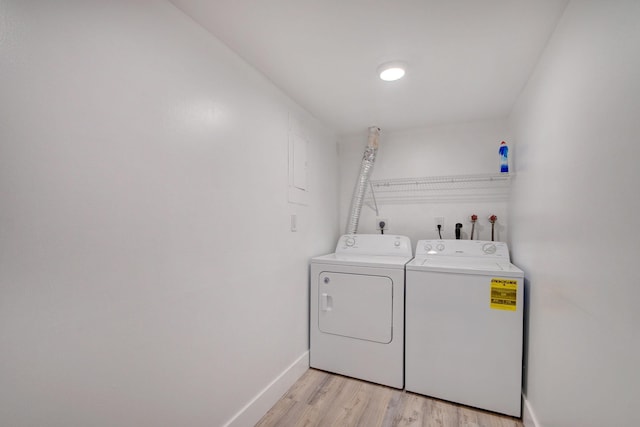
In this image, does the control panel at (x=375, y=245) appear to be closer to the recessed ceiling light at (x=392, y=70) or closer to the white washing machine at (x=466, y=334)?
the white washing machine at (x=466, y=334)

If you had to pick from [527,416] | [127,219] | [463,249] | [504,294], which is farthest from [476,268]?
[127,219]

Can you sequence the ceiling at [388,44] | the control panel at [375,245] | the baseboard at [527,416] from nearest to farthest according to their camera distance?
the ceiling at [388,44]
the baseboard at [527,416]
the control panel at [375,245]

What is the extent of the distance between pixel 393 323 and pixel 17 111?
212cm

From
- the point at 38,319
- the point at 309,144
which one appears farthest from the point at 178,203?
the point at 309,144

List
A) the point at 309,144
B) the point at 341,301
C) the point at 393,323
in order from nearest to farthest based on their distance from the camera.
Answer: the point at 393,323 → the point at 341,301 → the point at 309,144

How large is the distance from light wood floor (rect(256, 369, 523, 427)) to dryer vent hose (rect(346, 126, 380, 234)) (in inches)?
54.4

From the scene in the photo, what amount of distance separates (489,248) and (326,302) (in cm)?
138

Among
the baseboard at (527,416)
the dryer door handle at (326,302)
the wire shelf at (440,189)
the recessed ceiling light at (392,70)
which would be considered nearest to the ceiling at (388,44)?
the recessed ceiling light at (392,70)

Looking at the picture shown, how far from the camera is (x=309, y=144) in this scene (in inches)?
92.0

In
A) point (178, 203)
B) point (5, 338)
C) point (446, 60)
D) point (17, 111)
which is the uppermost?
point (446, 60)

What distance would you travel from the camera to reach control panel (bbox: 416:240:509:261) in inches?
85.7

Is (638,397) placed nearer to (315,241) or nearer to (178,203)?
(178,203)

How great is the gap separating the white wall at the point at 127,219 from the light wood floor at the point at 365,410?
0.32 metres

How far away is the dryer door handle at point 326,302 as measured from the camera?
7.15 feet
